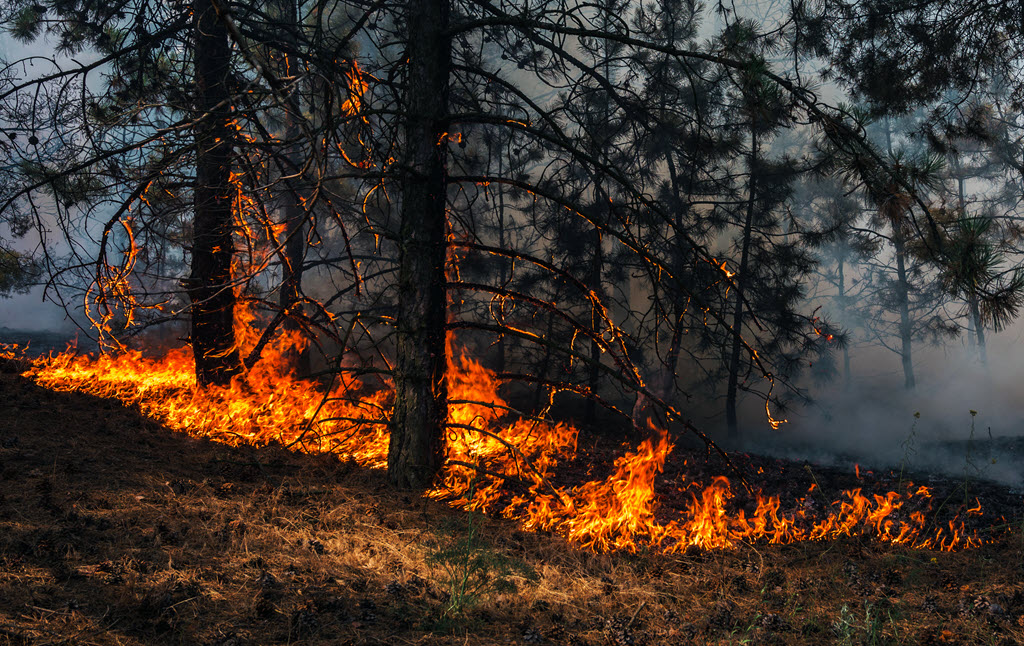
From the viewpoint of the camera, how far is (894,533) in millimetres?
5652

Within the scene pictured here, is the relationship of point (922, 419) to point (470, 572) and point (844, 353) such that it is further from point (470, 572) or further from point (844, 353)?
point (470, 572)

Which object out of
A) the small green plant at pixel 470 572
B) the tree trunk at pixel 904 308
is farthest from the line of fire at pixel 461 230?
the tree trunk at pixel 904 308

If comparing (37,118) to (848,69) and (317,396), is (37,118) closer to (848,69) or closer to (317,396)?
→ (317,396)

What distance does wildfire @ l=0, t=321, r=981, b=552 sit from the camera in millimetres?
5590

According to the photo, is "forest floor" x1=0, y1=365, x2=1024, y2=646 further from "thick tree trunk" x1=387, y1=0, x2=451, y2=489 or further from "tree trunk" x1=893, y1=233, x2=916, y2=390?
"tree trunk" x1=893, y1=233, x2=916, y2=390

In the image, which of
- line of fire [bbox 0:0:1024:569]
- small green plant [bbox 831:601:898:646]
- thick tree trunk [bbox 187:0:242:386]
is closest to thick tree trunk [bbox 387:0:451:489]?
line of fire [bbox 0:0:1024:569]

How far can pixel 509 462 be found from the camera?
7.12 metres

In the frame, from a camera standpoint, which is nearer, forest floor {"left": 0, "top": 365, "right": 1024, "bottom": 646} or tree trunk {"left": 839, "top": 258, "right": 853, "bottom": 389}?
forest floor {"left": 0, "top": 365, "right": 1024, "bottom": 646}

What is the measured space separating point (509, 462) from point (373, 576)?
10.9 feet

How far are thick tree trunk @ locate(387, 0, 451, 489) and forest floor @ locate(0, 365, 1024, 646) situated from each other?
3.23 ft

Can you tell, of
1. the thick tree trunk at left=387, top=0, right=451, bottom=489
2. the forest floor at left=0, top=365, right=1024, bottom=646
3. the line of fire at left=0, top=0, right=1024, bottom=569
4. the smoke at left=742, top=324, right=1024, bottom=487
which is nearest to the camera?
the forest floor at left=0, top=365, right=1024, bottom=646

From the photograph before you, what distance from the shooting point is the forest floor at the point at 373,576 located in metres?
3.20

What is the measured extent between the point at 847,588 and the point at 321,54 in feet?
19.9

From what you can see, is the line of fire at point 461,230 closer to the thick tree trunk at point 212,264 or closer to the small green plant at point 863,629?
the thick tree trunk at point 212,264
